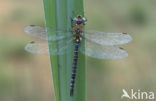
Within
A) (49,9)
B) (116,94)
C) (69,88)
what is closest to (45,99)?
(116,94)

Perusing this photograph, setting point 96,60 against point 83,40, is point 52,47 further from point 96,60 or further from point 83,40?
point 96,60

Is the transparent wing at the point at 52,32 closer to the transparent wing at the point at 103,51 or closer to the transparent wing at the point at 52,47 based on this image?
the transparent wing at the point at 52,47

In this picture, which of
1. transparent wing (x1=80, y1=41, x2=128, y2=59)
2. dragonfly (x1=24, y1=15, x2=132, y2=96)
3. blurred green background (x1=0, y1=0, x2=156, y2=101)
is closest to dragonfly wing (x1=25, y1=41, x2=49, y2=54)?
dragonfly (x1=24, y1=15, x2=132, y2=96)

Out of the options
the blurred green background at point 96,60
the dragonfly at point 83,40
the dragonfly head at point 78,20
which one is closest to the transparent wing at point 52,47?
the dragonfly at point 83,40

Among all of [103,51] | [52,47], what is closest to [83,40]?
[103,51]

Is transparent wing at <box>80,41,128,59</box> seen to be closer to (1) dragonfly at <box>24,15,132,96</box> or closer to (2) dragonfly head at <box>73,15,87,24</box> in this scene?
(1) dragonfly at <box>24,15,132,96</box>

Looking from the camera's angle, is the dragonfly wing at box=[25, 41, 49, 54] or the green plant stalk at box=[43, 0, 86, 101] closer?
the green plant stalk at box=[43, 0, 86, 101]
